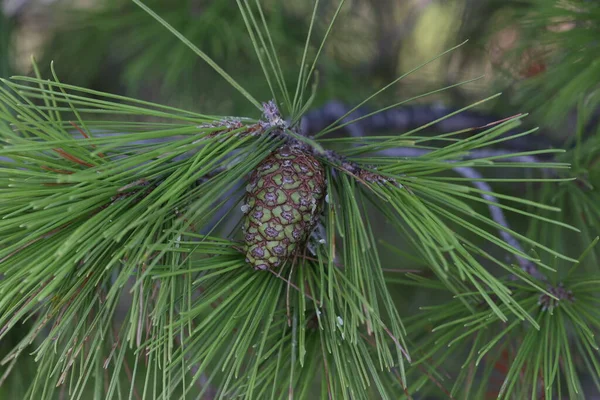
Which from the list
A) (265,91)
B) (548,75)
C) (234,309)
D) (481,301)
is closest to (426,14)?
(265,91)

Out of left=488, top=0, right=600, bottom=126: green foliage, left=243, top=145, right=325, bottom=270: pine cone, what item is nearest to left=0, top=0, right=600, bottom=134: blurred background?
left=488, top=0, right=600, bottom=126: green foliage

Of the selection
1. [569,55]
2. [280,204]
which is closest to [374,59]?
[569,55]

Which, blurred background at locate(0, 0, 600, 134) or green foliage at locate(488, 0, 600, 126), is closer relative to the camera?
green foliage at locate(488, 0, 600, 126)

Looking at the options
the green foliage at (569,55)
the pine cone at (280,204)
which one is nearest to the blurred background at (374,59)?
the green foliage at (569,55)

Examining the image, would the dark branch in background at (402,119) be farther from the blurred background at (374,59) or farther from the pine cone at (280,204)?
the pine cone at (280,204)

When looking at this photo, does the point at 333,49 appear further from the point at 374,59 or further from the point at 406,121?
the point at 406,121

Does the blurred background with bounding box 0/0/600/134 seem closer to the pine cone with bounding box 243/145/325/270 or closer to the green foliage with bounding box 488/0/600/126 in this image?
the green foliage with bounding box 488/0/600/126

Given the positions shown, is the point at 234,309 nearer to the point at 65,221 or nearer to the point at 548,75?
the point at 65,221
